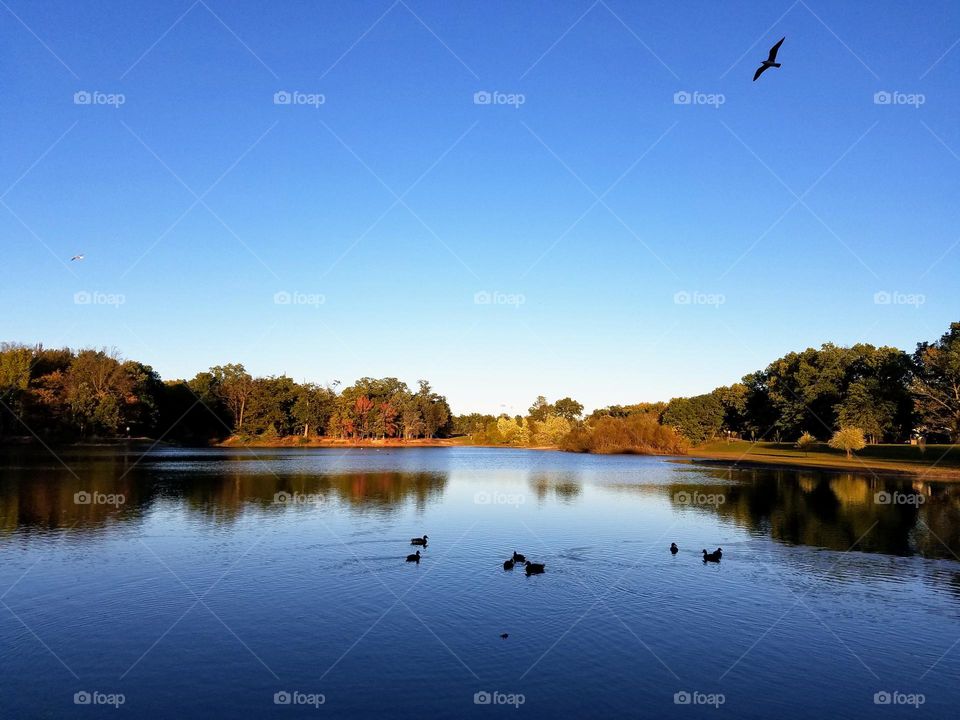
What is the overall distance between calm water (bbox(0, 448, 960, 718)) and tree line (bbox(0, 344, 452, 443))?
90.4 m

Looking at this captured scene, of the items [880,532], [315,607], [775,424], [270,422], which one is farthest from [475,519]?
[270,422]

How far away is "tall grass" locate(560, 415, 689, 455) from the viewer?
147625mm

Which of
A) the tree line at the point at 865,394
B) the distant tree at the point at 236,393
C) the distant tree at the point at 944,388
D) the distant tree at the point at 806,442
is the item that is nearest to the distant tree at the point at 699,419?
the tree line at the point at 865,394

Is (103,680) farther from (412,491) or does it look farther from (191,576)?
(412,491)

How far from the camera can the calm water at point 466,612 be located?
16641mm

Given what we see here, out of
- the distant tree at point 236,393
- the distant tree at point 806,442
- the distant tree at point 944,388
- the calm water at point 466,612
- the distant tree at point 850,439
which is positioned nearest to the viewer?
the calm water at point 466,612

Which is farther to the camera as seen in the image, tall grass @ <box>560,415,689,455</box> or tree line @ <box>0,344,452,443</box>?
tall grass @ <box>560,415,689,455</box>

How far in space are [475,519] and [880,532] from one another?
25.3 meters

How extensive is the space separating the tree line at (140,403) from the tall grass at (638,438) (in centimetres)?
7975

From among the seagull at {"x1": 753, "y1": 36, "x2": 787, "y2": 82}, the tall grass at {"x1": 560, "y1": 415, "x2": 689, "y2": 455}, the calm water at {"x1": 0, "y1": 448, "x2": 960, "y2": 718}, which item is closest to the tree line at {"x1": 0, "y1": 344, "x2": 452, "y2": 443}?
the tall grass at {"x1": 560, "y1": 415, "x2": 689, "y2": 455}

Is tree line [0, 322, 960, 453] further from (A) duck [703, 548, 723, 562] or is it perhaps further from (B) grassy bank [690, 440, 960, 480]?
(A) duck [703, 548, 723, 562]

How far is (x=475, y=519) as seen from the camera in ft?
148

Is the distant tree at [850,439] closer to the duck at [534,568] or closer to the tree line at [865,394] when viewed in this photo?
the tree line at [865,394]

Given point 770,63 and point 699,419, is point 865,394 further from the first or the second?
point 770,63
